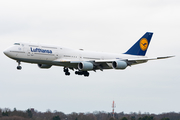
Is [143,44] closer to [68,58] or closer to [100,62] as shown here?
[100,62]

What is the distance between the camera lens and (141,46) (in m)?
76.4

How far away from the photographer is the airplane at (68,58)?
198 ft

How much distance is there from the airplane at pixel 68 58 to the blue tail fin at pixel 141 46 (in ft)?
2.15

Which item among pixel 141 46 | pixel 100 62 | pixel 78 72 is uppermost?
pixel 141 46

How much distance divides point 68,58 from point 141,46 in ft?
59.6

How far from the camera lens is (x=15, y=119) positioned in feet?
232

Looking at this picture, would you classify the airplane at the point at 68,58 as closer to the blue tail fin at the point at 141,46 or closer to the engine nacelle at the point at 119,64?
the engine nacelle at the point at 119,64

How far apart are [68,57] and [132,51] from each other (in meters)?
16.0

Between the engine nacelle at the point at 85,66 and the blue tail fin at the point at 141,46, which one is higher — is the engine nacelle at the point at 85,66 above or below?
below

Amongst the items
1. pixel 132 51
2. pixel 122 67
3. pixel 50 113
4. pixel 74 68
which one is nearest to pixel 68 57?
pixel 74 68

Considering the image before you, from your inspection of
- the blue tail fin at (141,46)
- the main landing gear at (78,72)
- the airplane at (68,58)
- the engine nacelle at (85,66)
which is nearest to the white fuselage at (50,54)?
the airplane at (68,58)

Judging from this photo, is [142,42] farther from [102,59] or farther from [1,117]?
[1,117]

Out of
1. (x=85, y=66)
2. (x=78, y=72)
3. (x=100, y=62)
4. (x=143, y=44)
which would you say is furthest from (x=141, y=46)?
(x=85, y=66)

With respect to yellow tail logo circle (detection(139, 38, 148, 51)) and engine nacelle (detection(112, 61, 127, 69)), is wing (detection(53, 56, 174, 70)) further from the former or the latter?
yellow tail logo circle (detection(139, 38, 148, 51))
